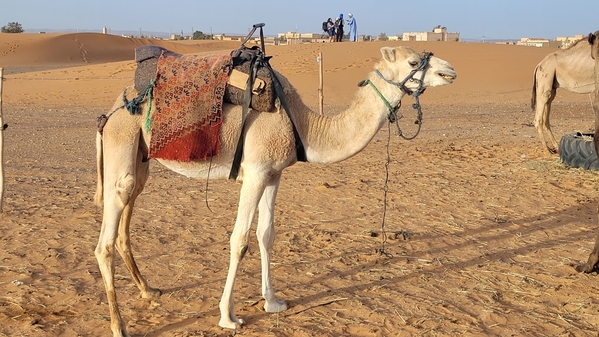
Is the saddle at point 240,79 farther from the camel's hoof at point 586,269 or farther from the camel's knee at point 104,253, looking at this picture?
the camel's hoof at point 586,269

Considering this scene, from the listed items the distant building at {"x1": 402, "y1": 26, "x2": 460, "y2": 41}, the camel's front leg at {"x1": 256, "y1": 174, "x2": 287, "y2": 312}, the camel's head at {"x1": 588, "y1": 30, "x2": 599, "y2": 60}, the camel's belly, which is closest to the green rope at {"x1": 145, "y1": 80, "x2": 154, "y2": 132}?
the camel's belly

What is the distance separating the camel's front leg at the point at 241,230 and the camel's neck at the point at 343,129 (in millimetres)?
606

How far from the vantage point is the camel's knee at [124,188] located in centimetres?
505

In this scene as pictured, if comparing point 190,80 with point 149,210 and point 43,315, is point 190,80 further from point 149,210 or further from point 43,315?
point 149,210

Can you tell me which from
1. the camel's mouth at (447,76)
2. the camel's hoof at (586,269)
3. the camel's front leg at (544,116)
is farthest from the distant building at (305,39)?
the camel's mouth at (447,76)

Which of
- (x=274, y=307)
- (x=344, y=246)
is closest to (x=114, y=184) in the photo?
(x=274, y=307)

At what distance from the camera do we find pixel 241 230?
510 cm

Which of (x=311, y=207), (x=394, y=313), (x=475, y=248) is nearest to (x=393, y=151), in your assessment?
(x=311, y=207)

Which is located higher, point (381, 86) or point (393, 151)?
point (381, 86)

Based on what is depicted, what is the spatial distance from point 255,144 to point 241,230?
26.6 inches

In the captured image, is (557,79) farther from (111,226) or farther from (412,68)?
(111,226)

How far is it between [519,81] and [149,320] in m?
27.2

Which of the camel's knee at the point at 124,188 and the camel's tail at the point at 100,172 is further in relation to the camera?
the camel's tail at the point at 100,172

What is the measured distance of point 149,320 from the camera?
212 inches
